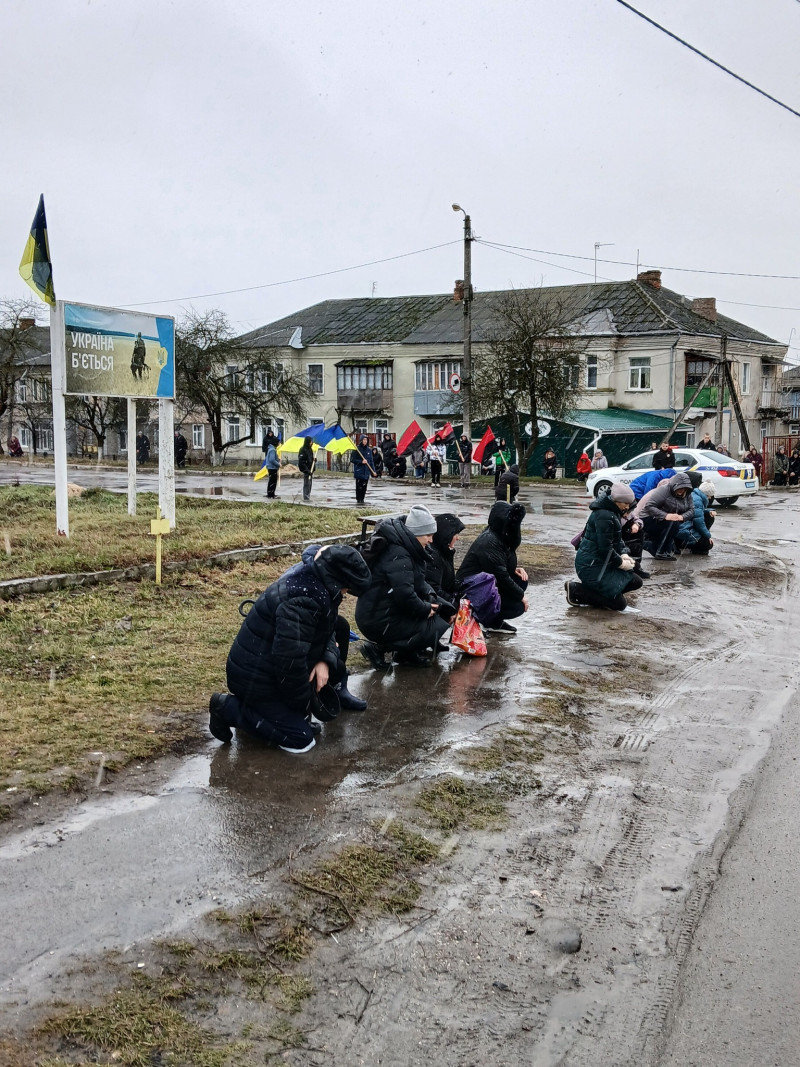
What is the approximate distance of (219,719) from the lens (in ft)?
19.3

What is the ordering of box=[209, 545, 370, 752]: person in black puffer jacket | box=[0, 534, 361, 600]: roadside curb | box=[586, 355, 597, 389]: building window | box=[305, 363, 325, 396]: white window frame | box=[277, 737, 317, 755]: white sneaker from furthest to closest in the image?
box=[305, 363, 325, 396]: white window frame
box=[586, 355, 597, 389]: building window
box=[0, 534, 361, 600]: roadside curb
box=[277, 737, 317, 755]: white sneaker
box=[209, 545, 370, 752]: person in black puffer jacket

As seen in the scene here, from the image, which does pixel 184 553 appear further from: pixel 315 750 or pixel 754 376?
pixel 754 376

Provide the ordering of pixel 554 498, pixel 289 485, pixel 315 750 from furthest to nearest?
pixel 289 485
pixel 554 498
pixel 315 750

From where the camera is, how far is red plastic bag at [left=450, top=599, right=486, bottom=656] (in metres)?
8.34

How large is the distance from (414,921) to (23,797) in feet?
7.41

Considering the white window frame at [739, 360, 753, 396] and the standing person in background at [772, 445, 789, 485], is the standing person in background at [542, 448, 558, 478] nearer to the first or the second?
the standing person in background at [772, 445, 789, 485]

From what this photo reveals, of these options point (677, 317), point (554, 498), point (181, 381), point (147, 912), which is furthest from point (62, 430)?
point (677, 317)

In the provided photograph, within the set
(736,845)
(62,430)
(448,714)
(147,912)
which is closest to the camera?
(147,912)

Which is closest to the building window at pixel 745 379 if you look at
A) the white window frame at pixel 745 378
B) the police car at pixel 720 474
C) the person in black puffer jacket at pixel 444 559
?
the white window frame at pixel 745 378

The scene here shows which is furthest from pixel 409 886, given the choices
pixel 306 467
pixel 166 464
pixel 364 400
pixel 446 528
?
pixel 364 400

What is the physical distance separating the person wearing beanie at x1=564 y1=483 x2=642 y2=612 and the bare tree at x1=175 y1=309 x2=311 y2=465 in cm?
4172

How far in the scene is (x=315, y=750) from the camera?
599 centimetres

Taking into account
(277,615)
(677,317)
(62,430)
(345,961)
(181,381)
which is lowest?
(345,961)

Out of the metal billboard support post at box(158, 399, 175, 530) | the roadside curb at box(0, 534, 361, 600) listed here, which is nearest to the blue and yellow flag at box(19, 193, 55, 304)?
the metal billboard support post at box(158, 399, 175, 530)
